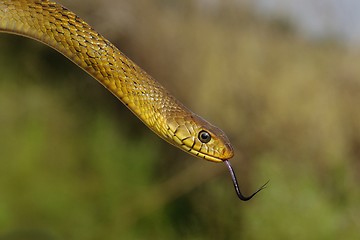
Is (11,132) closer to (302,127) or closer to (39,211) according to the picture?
(39,211)

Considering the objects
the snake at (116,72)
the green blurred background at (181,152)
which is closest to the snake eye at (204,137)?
the snake at (116,72)

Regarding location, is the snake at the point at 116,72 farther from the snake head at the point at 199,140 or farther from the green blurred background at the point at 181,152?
the green blurred background at the point at 181,152

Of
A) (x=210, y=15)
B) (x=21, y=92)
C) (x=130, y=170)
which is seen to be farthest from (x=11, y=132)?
(x=210, y=15)

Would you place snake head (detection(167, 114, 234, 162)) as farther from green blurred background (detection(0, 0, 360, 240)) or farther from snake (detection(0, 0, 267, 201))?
green blurred background (detection(0, 0, 360, 240))

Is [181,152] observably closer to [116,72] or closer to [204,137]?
[204,137]

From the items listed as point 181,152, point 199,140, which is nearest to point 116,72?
point 199,140

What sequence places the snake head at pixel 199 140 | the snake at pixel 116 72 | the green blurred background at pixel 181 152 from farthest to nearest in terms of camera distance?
the green blurred background at pixel 181 152 → the snake head at pixel 199 140 → the snake at pixel 116 72
